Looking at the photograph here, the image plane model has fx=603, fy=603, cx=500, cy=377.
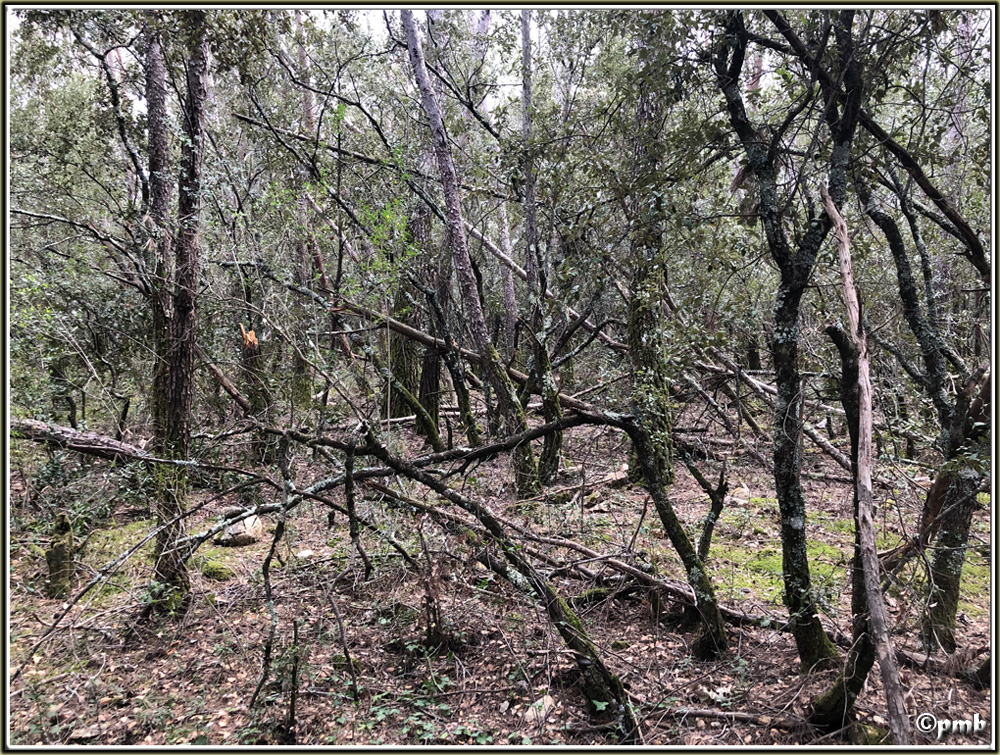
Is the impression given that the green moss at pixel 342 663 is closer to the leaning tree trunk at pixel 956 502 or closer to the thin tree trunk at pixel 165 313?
the thin tree trunk at pixel 165 313

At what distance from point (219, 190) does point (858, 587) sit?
766cm

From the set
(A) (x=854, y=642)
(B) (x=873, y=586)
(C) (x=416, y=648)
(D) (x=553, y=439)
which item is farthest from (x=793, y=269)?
(D) (x=553, y=439)

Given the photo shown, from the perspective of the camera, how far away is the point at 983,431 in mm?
3334

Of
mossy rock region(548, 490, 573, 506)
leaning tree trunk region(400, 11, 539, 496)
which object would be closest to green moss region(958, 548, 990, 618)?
mossy rock region(548, 490, 573, 506)

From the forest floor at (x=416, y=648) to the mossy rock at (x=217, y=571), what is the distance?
17mm

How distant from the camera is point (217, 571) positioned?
5684 millimetres

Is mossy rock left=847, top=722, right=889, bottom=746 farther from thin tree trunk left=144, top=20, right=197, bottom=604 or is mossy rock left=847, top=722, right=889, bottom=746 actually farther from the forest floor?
thin tree trunk left=144, top=20, right=197, bottom=604

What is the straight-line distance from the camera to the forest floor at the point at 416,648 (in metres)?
3.47

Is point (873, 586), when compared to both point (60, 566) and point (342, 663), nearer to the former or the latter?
point (342, 663)

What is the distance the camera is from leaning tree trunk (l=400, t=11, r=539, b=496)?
6.25 meters

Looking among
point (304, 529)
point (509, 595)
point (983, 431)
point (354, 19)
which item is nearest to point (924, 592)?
point (983, 431)

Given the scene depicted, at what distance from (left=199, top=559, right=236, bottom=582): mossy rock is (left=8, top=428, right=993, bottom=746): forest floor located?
2cm

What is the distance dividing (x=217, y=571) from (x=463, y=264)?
385 centimetres

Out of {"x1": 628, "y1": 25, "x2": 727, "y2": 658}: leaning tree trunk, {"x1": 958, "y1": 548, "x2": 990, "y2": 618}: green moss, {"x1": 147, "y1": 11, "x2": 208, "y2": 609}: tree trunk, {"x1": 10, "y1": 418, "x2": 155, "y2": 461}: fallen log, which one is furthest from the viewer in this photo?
{"x1": 147, "y1": 11, "x2": 208, "y2": 609}: tree trunk
